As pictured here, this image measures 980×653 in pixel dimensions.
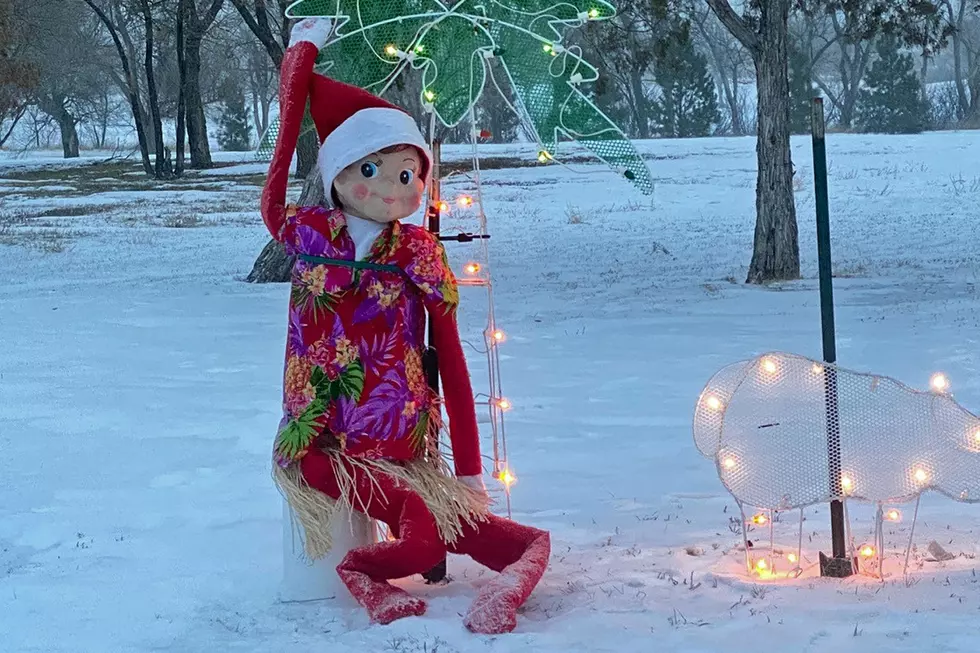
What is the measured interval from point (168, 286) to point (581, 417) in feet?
21.0

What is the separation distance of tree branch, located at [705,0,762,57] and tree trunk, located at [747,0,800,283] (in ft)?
0.16

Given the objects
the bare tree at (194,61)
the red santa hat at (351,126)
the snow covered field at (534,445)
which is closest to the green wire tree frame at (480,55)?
the red santa hat at (351,126)

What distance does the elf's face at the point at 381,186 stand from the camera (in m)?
3.63

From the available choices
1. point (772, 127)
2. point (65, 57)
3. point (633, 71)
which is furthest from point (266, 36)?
point (65, 57)

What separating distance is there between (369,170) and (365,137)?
0.10m

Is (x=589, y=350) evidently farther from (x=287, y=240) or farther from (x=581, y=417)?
(x=287, y=240)

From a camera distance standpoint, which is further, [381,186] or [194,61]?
[194,61]

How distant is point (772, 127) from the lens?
10422 millimetres

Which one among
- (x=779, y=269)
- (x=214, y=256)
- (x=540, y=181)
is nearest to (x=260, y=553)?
(x=779, y=269)

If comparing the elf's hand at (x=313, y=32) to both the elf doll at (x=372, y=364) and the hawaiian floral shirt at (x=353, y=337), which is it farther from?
the hawaiian floral shirt at (x=353, y=337)

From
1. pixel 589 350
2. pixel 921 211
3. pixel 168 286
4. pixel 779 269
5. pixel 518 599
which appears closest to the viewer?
pixel 518 599

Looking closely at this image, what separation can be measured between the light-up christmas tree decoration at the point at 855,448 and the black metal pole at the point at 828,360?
1cm

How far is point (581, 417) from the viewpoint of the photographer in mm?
6125

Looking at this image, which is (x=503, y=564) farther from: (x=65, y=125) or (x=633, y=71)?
(x=65, y=125)
